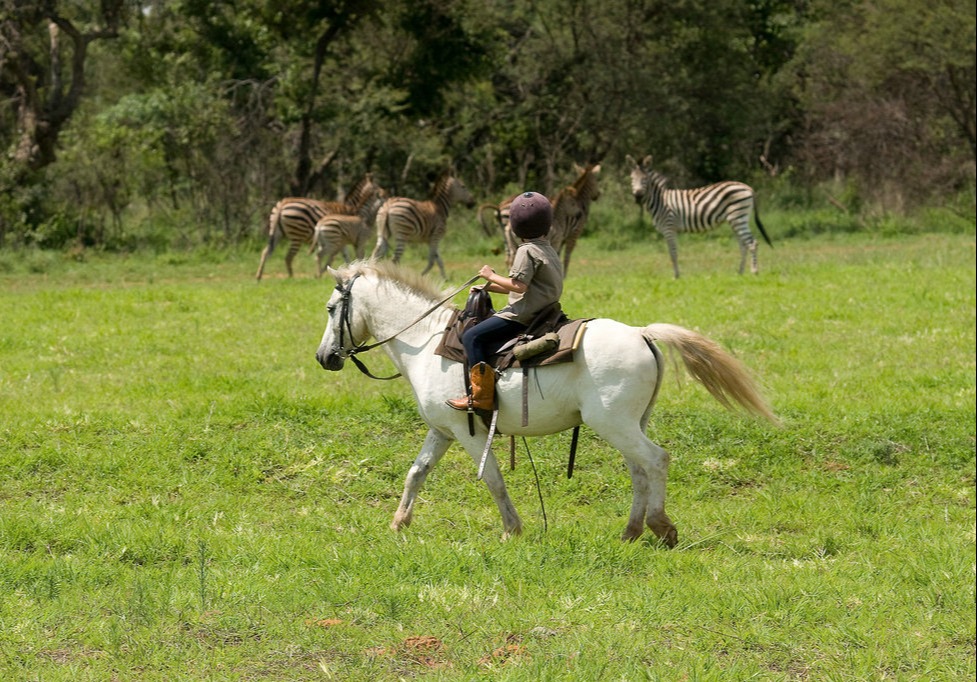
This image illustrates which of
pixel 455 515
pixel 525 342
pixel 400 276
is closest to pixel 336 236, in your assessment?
pixel 455 515

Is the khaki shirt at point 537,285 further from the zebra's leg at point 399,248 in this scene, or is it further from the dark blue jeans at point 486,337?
the zebra's leg at point 399,248

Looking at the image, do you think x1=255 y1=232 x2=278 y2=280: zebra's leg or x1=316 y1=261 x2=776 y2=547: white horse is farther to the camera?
x1=255 y1=232 x2=278 y2=280: zebra's leg

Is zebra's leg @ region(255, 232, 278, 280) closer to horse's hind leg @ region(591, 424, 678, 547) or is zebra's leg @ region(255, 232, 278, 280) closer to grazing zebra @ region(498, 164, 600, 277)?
grazing zebra @ region(498, 164, 600, 277)

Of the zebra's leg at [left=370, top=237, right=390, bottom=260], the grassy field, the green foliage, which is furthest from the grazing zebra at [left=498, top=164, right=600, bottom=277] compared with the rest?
the green foliage

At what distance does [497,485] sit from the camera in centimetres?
761

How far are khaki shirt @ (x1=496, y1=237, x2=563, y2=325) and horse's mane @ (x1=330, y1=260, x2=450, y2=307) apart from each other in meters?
0.79

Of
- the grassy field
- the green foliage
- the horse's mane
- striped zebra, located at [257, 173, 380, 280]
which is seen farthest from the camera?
the green foliage

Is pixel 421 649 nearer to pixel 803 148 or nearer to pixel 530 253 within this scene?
pixel 530 253

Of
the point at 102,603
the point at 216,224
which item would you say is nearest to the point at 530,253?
the point at 102,603

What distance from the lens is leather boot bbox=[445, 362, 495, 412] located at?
24.4 ft

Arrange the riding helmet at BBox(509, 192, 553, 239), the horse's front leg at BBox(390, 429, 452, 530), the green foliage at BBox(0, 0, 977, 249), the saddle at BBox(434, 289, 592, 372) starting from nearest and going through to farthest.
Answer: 1. the riding helmet at BBox(509, 192, 553, 239)
2. the saddle at BBox(434, 289, 592, 372)
3. the horse's front leg at BBox(390, 429, 452, 530)
4. the green foliage at BBox(0, 0, 977, 249)

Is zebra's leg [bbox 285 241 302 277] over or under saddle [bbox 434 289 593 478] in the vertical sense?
under

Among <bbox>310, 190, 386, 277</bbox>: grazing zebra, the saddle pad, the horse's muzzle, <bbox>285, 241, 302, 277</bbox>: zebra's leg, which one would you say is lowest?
<bbox>285, 241, 302, 277</bbox>: zebra's leg

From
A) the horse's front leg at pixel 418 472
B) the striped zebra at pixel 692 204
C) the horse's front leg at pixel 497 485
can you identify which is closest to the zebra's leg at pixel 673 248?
the striped zebra at pixel 692 204
